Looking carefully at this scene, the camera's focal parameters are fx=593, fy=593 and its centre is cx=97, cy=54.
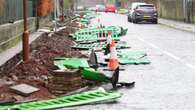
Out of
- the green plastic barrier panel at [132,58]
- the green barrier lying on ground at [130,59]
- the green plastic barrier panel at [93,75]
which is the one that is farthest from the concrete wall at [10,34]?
the green plastic barrier panel at [93,75]

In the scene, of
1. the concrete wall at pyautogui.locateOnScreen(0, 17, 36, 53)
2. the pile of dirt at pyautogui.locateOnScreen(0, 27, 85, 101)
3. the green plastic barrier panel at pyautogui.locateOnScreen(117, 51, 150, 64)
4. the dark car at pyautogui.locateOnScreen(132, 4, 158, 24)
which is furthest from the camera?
the dark car at pyautogui.locateOnScreen(132, 4, 158, 24)

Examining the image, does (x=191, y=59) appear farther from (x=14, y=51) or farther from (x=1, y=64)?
(x=1, y=64)

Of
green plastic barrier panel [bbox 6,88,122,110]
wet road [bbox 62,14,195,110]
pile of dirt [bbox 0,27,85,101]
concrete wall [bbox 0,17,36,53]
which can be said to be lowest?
wet road [bbox 62,14,195,110]

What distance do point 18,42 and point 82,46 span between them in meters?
2.66

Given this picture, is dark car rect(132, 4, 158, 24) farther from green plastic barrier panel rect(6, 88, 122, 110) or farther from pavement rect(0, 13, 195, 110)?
green plastic barrier panel rect(6, 88, 122, 110)

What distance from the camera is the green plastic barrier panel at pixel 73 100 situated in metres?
9.14

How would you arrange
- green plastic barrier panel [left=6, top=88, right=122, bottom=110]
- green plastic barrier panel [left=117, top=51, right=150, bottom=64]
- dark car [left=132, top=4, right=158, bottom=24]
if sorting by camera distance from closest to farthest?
1. green plastic barrier panel [left=6, top=88, right=122, bottom=110]
2. green plastic barrier panel [left=117, top=51, right=150, bottom=64]
3. dark car [left=132, top=4, right=158, bottom=24]

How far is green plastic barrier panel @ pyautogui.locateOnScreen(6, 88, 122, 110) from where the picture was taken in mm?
9145

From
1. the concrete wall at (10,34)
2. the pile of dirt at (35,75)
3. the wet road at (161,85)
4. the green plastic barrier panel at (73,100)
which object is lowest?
the wet road at (161,85)

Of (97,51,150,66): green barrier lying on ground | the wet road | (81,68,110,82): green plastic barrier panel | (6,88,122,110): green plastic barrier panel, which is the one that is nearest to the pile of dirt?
(6,88,122,110): green plastic barrier panel

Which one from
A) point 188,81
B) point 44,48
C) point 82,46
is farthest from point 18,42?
point 188,81

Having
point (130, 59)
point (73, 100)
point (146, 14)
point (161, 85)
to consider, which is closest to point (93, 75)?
point (161, 85)

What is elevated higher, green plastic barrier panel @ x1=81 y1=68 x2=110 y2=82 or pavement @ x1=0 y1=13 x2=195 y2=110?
green plastic barrier panel @ x1=81 y1=68 x2=110 y2=82

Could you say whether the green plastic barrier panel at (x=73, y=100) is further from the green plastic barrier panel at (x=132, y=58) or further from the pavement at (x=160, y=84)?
the green plastic barrier panel at (x=132, y=58)
